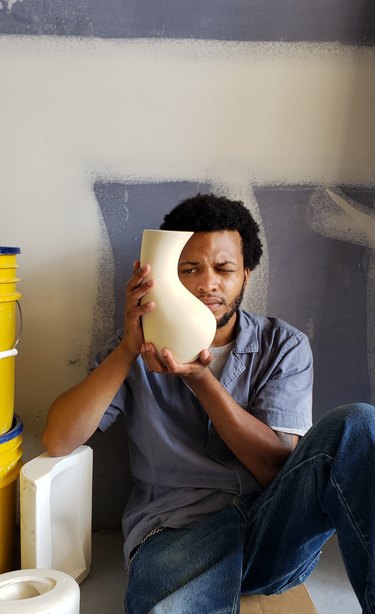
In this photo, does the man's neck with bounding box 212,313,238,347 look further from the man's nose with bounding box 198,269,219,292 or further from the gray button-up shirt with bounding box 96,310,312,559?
the man's nose with bounding box 198,269,219,292

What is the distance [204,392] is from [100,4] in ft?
3.54

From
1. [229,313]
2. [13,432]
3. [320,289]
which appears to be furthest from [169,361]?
[320,289]

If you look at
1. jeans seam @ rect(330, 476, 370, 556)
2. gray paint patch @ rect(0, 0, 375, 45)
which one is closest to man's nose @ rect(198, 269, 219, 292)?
jeans seam @ rect(330, 476, 370, 556)

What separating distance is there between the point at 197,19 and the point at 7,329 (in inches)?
38.1

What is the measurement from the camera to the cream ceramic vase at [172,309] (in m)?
1.15

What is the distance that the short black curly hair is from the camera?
1.39m

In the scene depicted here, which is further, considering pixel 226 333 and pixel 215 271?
pixel 226 333

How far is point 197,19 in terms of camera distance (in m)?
1.58

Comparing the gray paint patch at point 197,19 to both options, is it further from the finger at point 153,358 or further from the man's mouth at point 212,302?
the finger at point 153,358

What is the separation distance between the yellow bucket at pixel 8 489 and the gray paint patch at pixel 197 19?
1.07 meters

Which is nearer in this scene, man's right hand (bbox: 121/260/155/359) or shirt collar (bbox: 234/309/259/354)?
man's right hand (bbox: 121/260/155/359)

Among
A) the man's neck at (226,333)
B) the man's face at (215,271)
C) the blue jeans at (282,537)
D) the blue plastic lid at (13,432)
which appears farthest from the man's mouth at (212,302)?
the blue plastic lid at (13,432)

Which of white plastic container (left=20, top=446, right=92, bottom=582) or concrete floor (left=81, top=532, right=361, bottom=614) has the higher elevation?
white plastic container (left=20, top=446, right=92, bottom=582)

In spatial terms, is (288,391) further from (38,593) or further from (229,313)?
(38,593)
